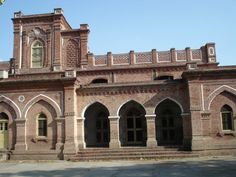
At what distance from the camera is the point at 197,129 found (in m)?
18.9

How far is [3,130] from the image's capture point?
2094cm

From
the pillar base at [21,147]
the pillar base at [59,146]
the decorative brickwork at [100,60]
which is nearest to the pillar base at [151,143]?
the pillar base at [59,146]

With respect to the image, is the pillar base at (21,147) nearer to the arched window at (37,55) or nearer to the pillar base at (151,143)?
the pillar base at (151,143)

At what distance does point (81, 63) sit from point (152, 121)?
30.5 ft

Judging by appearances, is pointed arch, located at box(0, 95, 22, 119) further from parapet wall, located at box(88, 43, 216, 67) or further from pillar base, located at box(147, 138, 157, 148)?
pillar base, located at box(147, 138, 157, 148)

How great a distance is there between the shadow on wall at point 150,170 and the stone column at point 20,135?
4.52m

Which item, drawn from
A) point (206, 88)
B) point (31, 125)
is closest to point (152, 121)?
point (206, 88)

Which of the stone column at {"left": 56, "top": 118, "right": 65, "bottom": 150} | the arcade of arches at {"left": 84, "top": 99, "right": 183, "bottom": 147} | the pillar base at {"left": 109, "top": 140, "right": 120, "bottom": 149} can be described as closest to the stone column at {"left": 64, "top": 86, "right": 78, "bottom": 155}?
the stone column at {"left": 56, "top": 118, "right": 65, "bottom": 150}

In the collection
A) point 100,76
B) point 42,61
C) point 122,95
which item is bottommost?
point 122,95

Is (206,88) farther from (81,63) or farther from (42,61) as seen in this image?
(42,61)

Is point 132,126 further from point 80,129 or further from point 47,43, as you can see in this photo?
point 47,43

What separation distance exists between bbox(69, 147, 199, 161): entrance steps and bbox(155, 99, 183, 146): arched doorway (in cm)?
261

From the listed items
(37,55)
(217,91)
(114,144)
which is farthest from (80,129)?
(37,55)

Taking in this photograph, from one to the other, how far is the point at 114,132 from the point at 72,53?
385 inches
